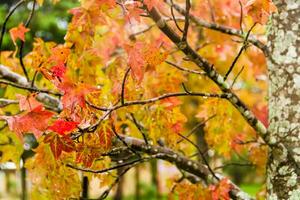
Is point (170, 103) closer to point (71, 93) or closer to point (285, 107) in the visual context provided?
point (285, 107)

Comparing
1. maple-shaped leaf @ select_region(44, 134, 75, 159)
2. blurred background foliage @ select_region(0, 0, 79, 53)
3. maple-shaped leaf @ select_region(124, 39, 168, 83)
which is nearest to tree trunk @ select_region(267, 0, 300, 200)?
maple-shaped leaf @ select_region(124, 39, 168, 83)

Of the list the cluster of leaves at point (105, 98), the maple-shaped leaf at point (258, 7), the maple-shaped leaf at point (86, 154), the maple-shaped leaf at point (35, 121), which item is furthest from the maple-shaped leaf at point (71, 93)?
the maple-shaped leaf at point (258, 7)

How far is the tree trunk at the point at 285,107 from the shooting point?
9.75 feet

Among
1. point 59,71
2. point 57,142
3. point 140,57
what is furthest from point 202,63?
point 57,142

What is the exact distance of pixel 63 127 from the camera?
2291mm

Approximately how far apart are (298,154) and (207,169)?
722mm

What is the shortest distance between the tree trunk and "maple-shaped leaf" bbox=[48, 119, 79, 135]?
1.27m

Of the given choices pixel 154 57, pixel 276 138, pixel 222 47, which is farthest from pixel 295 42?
pixel 222 47

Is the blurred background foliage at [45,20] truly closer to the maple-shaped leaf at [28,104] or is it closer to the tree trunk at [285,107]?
the tree trunk at [285,107]

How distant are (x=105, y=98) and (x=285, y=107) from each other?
1027 millimetres

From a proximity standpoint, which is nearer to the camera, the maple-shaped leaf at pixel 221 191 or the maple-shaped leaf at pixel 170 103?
the maple-shaped leaf at pixel 221 191

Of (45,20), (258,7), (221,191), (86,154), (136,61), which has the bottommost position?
(221,191)

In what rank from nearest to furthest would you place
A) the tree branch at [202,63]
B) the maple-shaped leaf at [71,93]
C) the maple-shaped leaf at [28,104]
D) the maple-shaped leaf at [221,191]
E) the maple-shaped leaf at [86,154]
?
the maple-shaped leaf at [71,93], the maple-shaped leaf at [28,104], the maple-shaped leaf at [86,154], the tree branch at [202,63], the maple-shaped leaf at [221,191]

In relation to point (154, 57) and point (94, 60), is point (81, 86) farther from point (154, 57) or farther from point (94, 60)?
point (94, 60)
